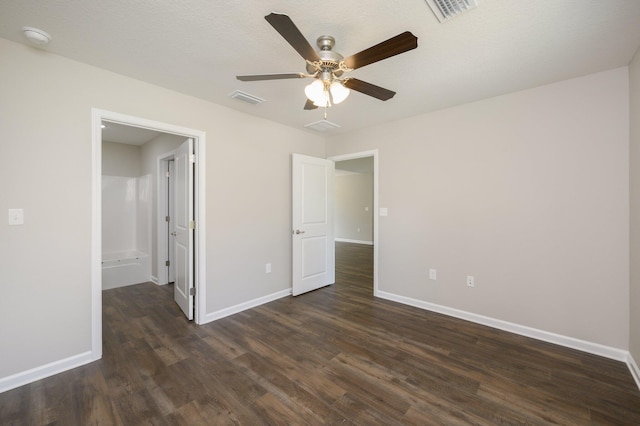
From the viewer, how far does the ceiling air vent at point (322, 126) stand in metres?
3.82

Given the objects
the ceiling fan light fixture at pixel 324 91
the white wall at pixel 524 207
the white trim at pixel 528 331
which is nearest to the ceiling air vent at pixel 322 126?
the white wall at pixel 524 207

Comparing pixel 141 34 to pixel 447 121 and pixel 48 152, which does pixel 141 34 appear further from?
pixel 447 121

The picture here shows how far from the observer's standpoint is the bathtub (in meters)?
4.29

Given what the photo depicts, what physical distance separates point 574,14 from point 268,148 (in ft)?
10.1

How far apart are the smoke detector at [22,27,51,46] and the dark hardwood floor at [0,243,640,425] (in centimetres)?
250

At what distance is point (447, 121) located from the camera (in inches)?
128

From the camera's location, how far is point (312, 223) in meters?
Result: 4.18

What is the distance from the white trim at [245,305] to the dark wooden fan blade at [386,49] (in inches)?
115

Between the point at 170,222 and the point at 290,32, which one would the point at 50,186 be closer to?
the point at 290,32

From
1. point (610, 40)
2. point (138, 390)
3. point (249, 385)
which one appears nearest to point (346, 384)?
point (249, 385)

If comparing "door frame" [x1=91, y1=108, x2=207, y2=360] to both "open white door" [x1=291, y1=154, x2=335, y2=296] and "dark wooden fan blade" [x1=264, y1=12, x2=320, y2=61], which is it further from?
"dark wooden fan blade" [x1=264, y1=12, x2=320, y2=61]

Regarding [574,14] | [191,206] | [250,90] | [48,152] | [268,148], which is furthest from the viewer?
[268,148]

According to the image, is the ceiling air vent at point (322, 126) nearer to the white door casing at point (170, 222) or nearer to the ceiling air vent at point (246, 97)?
the ceiling air vent at point (246, 97)

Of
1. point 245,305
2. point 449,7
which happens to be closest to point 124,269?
point 245,305
